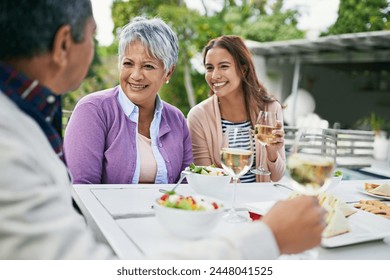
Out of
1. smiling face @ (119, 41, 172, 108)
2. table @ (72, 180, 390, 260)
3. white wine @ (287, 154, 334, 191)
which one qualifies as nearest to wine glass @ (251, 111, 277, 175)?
table @ (72, 180, 390, 260)

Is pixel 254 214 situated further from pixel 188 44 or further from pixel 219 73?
pixel 188 44

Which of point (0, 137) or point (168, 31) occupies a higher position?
point (168, 31)

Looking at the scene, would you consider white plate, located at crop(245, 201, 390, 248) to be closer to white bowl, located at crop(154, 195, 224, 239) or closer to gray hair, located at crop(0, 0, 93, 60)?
white bowl, located at crop(154, 195, 224, 239)

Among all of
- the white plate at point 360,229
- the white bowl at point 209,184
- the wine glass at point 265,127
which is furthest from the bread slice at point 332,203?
the wine glass at point 265,127

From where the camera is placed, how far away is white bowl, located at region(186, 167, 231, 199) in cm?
123

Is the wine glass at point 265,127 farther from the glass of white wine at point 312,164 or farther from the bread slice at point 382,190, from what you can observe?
the glass of white wine at point 312,164

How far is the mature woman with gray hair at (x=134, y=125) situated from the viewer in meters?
1.55

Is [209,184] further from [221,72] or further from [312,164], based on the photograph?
[221,72]

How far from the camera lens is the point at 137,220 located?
97cm

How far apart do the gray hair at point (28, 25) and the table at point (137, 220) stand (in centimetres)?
40

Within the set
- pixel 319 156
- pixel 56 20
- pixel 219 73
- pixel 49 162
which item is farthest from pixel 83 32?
pixel 219 73

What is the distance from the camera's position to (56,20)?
666 millimetres

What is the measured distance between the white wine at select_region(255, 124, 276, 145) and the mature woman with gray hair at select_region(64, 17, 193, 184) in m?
0.38
